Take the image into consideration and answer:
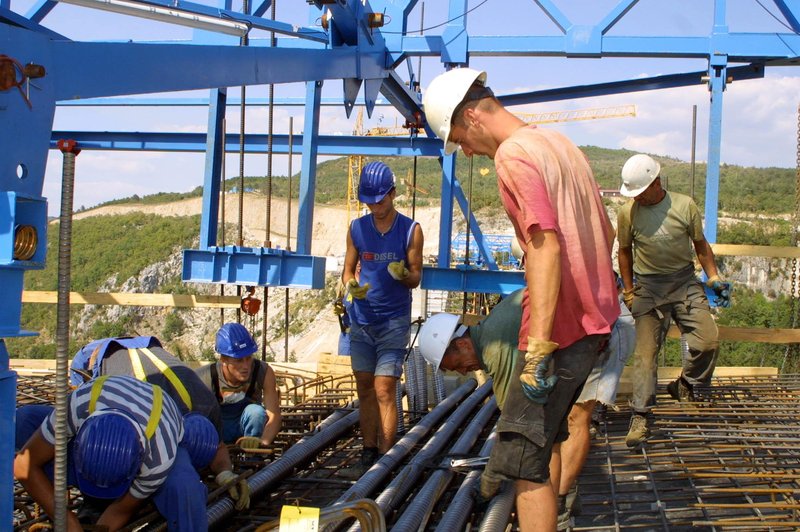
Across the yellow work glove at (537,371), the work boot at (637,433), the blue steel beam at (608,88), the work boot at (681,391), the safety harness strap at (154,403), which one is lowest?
the work boot at (637,433)

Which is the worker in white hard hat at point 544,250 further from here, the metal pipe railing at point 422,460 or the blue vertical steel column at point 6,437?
the blue vertical steel column at point 6,437

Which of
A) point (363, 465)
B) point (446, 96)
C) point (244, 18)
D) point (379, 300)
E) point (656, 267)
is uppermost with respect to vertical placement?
point (244, 18)

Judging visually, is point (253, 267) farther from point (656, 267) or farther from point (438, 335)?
point (438, 335)

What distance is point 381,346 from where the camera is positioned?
4934 millimetres

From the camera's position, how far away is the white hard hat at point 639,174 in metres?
5.40

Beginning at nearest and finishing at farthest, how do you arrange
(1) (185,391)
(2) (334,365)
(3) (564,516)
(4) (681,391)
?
(3) (564,516), (1) (185,391), (4) (681,391), (2) (334,365)

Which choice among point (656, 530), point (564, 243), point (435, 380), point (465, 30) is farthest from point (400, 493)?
point (465, 30)

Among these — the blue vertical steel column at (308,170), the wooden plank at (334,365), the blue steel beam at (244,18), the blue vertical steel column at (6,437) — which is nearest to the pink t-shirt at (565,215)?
the blue vertical steel column at (6,437)

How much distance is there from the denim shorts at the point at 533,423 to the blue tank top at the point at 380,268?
2212 mm

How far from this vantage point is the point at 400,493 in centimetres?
409

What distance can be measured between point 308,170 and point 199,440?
5.09 meters

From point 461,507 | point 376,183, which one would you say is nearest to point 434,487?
point 461,507

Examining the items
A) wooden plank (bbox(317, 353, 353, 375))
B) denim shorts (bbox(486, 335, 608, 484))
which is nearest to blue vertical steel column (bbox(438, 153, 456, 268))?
wooden plank (bbox(317, 353, 353, 375))

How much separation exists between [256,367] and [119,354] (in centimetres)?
92
